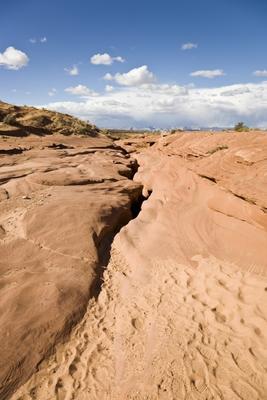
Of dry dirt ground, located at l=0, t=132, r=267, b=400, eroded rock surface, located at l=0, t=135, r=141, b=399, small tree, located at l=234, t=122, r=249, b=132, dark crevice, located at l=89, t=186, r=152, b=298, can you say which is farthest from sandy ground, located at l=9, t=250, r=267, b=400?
small tree, located at l=234, t=122, r=249, b=132

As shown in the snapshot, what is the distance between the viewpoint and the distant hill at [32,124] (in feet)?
74.2

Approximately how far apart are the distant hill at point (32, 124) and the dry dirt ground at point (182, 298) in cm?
1315

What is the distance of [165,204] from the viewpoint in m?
10.0

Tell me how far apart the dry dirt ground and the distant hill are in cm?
1315

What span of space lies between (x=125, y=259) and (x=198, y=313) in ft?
7.44

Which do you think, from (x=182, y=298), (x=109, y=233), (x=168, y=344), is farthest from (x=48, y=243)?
(x=168, y=344)

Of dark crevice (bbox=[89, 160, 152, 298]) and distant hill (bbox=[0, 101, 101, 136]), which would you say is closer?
dark crevice (bbox=[89, 160, 152, 298])

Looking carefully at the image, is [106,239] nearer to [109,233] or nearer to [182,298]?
[109,233]

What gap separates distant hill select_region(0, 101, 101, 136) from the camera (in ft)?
74.2

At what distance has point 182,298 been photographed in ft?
19.8

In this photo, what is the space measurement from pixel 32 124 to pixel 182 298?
25065 millimetres

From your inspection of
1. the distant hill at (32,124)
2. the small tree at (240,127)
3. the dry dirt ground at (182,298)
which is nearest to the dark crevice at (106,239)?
the dry dirt ground at (182,298)

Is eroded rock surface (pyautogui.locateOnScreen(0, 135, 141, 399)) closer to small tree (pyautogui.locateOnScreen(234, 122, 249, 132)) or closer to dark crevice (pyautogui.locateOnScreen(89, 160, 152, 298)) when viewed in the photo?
dark crevice (pyautogui.locateOnScreen(89, 160, 152, 298))

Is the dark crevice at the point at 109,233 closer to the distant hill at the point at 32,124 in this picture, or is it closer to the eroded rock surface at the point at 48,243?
the eroded rock surface at the point at 48,243
